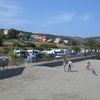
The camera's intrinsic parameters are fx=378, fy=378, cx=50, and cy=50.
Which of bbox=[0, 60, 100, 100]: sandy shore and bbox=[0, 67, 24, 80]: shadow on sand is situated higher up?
bbox=[0, 67, 24, 80]: shadow on sand

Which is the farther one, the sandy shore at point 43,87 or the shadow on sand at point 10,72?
the shadow on sand at point 10,72

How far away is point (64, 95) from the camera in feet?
59.4

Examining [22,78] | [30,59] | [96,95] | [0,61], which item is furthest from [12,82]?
[30,59]

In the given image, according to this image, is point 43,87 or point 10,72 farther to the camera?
point 10,72

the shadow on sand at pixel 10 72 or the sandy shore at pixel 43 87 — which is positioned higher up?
the shadow on sand at pixel 10 72

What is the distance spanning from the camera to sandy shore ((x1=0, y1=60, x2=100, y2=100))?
17.6 m

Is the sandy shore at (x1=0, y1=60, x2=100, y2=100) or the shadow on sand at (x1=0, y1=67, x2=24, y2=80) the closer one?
the sandy shore at (x1=0, y1=60, x2=100, y2=100)

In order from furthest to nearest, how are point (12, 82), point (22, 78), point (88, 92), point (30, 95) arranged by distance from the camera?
1. point (22, 78)
2. point (12, 82)
3. point (88, 92)
4. point (30, 95)

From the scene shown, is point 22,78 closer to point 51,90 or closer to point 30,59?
point 51,90

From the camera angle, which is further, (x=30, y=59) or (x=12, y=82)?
(x=30, y=59)

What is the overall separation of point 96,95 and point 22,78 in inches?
293

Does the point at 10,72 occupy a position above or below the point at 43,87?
above

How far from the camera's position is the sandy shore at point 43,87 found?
17.6m

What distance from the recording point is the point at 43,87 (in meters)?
20.9
